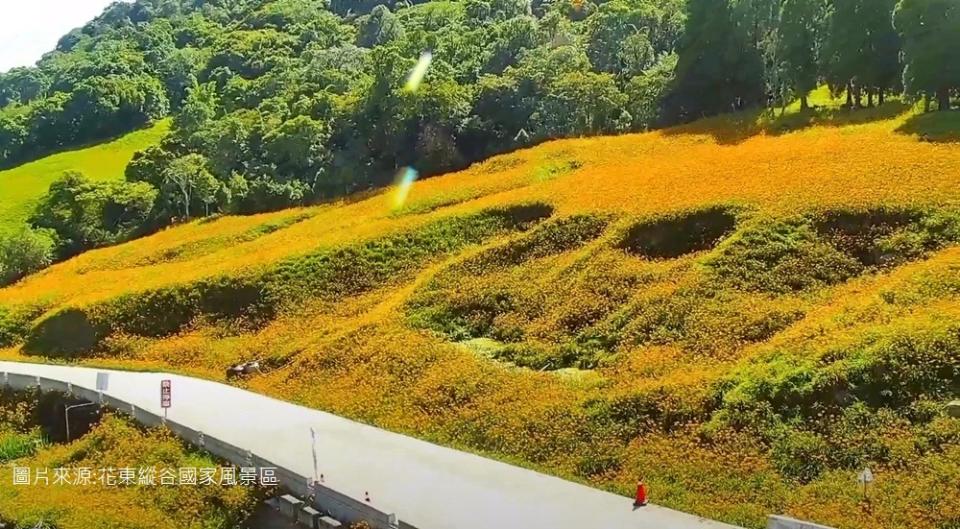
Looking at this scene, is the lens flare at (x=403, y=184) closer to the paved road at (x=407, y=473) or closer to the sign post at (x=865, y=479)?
the paved road at (x=407, y=473)

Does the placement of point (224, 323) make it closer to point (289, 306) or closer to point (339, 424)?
point (289, 306)

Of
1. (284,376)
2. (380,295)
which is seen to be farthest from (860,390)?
(380,295)

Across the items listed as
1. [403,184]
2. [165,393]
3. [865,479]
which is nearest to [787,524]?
[865,479]

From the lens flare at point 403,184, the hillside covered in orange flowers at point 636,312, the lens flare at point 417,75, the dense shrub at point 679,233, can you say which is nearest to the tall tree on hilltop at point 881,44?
the hillside covered in orange flowers at point 636,312

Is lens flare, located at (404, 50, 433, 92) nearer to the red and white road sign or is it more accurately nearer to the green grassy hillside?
the green grassy hillside

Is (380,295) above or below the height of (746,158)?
below

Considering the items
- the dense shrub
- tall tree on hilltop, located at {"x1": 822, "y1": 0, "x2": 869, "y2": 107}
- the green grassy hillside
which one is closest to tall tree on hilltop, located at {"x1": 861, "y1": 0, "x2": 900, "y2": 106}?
tall tree on hilltop, located at {"x1": 822, "y1": 0, "x2": 869, "y2": 107}

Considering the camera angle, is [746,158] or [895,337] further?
[746,158]
